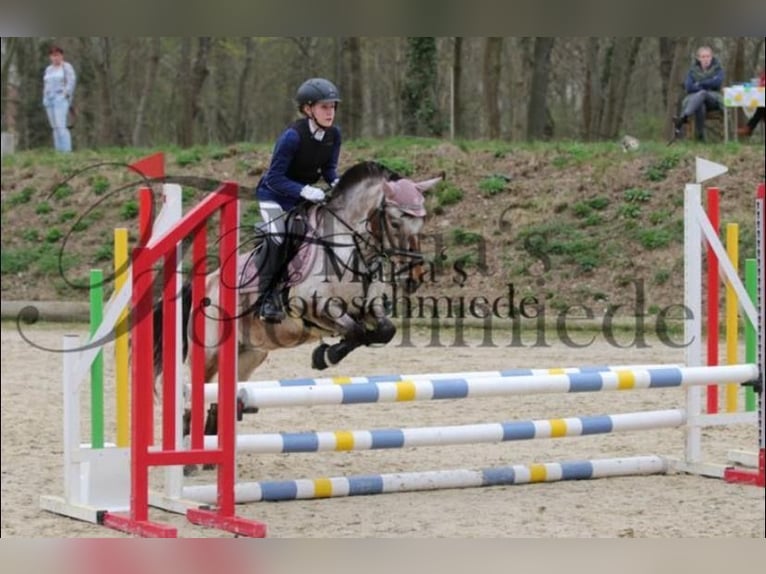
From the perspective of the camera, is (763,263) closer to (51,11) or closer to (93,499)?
(93,499)

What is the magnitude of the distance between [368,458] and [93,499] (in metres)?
1.71

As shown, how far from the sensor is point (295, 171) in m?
5.71

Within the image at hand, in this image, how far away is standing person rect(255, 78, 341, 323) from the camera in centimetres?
555

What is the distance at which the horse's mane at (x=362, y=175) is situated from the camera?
19.1ft

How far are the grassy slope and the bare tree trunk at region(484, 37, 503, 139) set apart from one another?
2.46 meters

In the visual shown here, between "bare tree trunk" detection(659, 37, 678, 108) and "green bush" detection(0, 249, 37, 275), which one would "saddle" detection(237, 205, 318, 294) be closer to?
"green bush" detection(0, 249, 37, 275)

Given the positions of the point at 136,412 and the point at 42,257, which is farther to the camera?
the point at 42,257

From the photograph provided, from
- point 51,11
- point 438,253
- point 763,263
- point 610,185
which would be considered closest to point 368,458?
point 763,263

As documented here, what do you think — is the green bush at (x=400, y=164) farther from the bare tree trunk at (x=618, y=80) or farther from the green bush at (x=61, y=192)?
the bare tree trunk at (x=618, y=80)

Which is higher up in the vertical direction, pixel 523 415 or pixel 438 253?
pixel 438 253

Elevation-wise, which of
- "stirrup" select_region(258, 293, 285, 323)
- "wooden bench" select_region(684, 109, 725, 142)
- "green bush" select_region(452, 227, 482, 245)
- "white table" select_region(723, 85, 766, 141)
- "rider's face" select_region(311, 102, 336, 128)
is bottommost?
"stirrup" select_region(258, 293, 285, 323)

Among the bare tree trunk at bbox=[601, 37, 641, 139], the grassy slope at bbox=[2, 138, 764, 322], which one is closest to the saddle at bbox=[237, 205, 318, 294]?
the grassy slope at bbox=[2, 138, 764, 322]

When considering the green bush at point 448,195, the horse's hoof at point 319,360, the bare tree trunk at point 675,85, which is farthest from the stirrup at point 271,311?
the bare tree trunk at point 675,85

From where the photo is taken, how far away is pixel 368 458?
6555 mm
